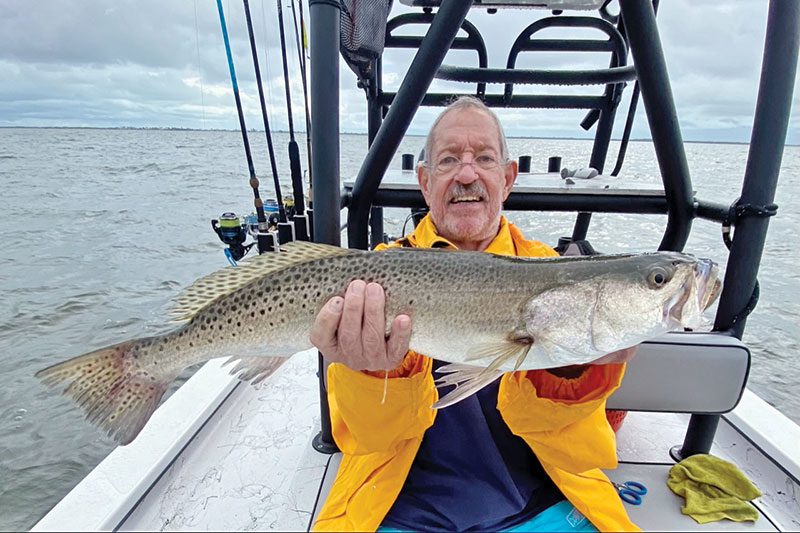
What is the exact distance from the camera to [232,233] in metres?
5.52

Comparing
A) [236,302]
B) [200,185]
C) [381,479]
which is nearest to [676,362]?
[381,479]

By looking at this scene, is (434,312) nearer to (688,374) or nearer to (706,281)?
(706,281)

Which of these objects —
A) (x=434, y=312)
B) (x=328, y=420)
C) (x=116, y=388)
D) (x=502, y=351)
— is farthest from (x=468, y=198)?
(x=116, y=388)

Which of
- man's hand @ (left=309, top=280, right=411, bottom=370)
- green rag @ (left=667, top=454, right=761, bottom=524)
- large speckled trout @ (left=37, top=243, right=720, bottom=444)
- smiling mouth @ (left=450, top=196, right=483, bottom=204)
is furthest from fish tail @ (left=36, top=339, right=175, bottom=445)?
green rag @ (left=667, top=454, right=761, bottom=524)

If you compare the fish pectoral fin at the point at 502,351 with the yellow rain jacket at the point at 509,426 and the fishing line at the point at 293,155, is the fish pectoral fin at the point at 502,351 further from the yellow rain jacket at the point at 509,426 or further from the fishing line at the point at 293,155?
the fishing line at the point at 293,155

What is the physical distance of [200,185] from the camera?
1001 inches

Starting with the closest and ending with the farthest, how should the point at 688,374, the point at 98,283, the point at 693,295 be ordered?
the point at 693,295 → the point at 688,374 → the point at 98,283

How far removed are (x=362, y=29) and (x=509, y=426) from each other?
7.72 feet

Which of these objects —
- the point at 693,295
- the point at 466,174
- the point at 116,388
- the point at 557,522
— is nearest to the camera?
the point at 693,295

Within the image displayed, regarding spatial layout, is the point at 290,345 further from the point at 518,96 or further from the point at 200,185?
the point at 200,185

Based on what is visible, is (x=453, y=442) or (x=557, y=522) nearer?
(x=557, y=522)

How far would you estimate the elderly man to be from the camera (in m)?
1.98

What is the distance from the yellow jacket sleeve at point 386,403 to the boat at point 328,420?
65 centimetres

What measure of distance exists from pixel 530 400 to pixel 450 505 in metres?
0.62
